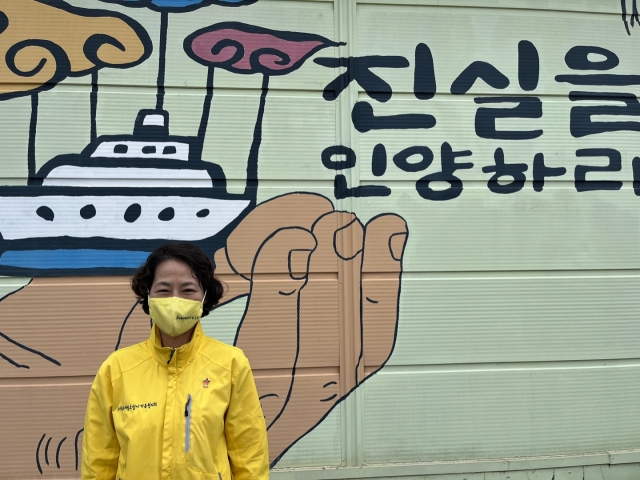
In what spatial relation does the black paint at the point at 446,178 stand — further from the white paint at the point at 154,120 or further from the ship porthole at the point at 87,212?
the ship porthole at the point at 87,212

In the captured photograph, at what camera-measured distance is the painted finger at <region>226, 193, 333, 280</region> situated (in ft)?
10.9

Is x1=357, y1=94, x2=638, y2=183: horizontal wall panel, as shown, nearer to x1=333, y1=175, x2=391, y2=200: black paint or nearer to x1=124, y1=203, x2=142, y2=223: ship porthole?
x1=333, y1=175, x2=391, y2=200: black paint

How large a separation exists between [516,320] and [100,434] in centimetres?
242

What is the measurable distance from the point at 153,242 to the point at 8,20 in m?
1.43

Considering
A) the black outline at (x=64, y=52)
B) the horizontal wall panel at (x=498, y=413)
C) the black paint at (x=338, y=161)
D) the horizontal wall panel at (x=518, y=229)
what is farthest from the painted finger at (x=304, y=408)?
the black outline at (x=64, y=52)

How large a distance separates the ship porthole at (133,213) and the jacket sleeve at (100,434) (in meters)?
1.52

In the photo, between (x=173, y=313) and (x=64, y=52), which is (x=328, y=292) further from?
(x=64, y=52)

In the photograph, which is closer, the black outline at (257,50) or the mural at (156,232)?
the mural at (156,232)

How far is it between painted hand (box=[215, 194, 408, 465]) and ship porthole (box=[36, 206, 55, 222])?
35.6 inches

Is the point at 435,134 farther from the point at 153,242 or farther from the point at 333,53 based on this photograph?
the point at 153,242

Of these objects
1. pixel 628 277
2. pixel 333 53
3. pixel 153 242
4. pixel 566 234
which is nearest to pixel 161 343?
pixel 153 242

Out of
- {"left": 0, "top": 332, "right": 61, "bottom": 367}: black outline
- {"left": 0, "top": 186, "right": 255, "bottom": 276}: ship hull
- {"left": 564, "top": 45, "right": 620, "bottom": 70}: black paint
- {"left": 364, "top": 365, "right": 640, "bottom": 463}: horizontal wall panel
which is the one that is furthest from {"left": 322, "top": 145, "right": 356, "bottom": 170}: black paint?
{"left": 0, "top": 332, "right": 61, "bottom": 367}: black outline

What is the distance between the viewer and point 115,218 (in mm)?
3256

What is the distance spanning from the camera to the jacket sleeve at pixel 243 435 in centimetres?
189
